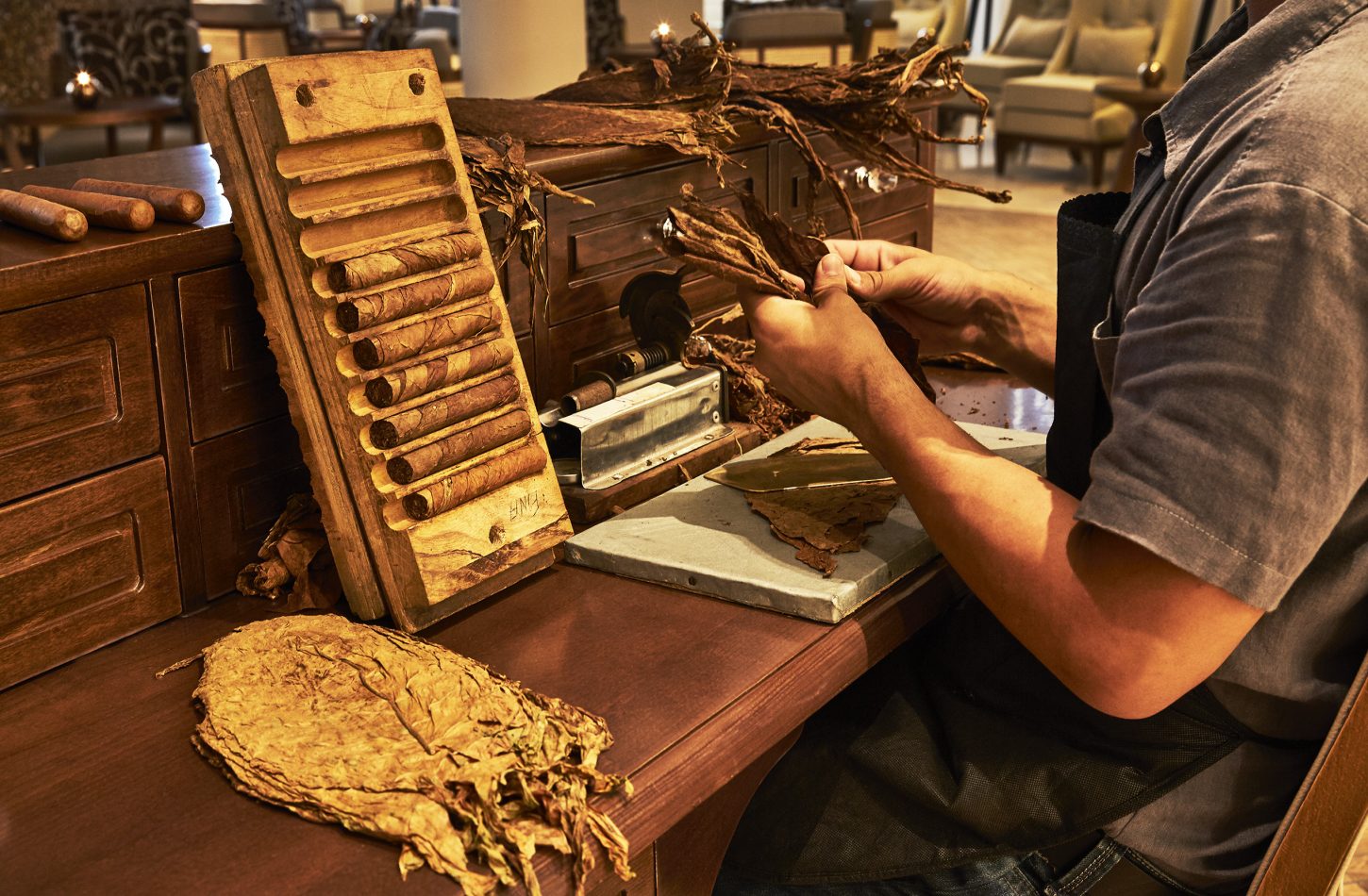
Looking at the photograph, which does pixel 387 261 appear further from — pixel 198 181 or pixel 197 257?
pixel 198 181

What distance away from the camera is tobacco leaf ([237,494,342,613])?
107 cm

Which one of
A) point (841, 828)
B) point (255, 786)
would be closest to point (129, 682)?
point (255, 786)

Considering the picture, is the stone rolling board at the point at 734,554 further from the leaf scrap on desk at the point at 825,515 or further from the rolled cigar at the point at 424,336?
the rolled cigar at the point at 424,336

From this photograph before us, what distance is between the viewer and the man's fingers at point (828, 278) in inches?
45.5

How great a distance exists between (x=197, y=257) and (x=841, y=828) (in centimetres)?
69

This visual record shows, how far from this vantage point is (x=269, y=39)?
8555 mm

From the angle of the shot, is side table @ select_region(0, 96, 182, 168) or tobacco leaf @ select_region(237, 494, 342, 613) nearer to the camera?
tobacco leaf @ select_region(237, 494, 342, 613)

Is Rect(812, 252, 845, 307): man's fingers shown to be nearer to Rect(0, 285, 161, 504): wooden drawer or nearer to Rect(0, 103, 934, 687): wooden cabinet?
Rect(0, 103, 934, 687): wooden cabinet

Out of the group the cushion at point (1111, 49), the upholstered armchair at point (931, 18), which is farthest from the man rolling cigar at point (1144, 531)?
the upholstered armchair at point (931, 18)

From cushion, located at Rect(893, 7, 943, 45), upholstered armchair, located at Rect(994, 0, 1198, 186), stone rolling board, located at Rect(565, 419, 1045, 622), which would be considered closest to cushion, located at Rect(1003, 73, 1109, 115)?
upholstered armchair, located at Rect(994, 0, 1198, 186)

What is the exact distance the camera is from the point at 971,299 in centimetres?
135

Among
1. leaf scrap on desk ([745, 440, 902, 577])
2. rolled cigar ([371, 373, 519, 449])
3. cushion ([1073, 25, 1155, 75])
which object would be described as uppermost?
rolled cigar ([371, 373, 519, 449])

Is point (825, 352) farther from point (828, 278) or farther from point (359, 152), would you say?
point (359, 152)

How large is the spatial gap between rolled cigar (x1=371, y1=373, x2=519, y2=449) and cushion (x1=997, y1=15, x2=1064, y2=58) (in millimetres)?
9044
